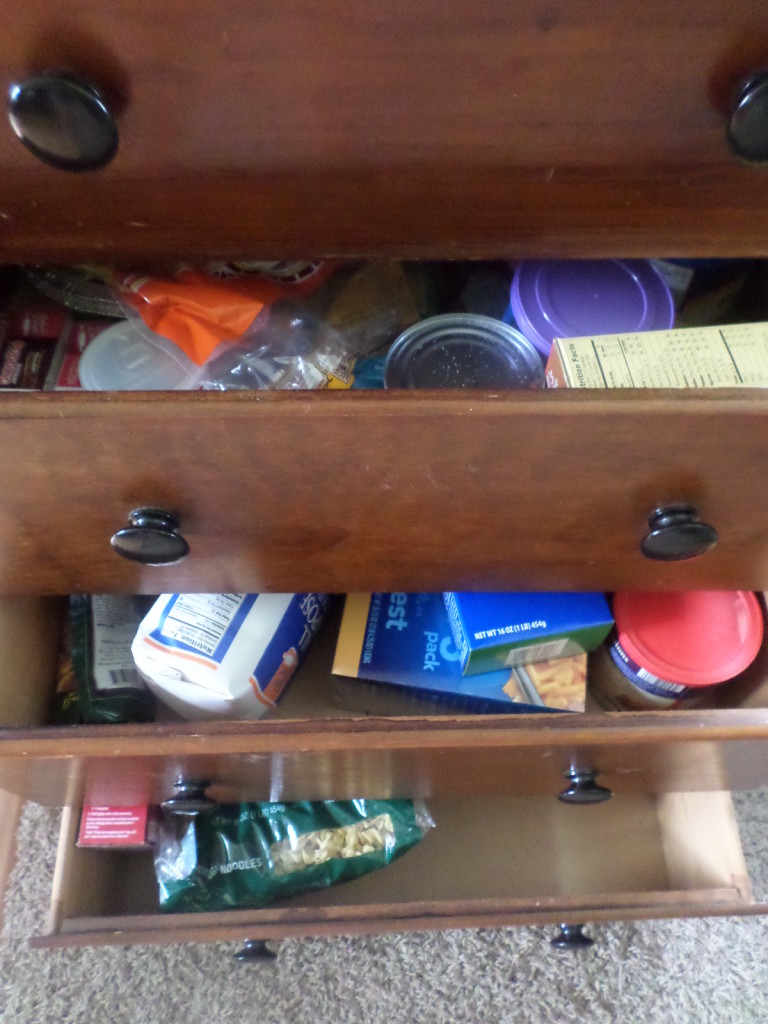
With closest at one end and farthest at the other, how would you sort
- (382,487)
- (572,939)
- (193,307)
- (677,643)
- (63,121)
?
(63,121)
(382,487)
(193,307)
(677,643)
(572,939)

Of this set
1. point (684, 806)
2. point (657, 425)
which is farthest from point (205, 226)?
point (684, 806)

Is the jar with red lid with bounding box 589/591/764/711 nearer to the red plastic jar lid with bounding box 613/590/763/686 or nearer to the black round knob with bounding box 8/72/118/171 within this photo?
the red plastic jar lid with bounding box 613/590/763/686

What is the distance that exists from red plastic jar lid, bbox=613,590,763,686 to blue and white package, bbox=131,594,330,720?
0.96 ft

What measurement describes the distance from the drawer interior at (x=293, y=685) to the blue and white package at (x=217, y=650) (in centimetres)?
6


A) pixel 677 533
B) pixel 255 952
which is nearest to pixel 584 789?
pixel 677 533

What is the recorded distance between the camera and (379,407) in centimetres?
38

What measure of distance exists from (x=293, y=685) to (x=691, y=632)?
37cm

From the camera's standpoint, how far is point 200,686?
637mm

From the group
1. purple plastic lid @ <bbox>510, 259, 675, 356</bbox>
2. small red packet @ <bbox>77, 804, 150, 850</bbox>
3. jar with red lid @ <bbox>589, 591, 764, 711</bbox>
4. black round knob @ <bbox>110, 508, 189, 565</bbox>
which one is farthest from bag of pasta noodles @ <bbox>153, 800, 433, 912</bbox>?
purple plastic lid @ <bbox>510, 259, 675, 356</bbox>

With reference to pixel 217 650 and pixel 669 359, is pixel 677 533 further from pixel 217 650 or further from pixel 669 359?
pixel 217 650

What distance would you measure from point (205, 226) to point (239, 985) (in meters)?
0.79

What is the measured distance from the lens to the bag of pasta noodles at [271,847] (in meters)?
0.74

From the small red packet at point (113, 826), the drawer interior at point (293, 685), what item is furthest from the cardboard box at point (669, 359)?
the small red packet at point (113, 826)

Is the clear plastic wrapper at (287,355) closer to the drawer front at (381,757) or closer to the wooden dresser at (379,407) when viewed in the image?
the wooden dresser at (379,407)
